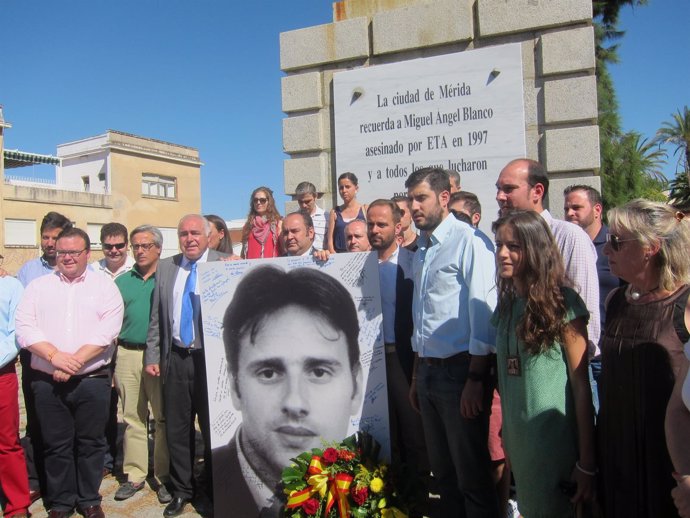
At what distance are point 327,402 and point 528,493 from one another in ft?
4.58

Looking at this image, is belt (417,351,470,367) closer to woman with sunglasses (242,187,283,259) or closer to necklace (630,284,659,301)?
necklace (630,284,659,301)

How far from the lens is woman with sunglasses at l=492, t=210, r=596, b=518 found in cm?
237

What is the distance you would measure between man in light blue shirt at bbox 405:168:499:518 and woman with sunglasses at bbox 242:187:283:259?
2.44 m

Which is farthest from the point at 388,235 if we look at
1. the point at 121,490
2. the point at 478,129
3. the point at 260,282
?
the point at 121,490

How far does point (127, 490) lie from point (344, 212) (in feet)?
9.74

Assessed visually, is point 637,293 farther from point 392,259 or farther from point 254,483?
point 254,483

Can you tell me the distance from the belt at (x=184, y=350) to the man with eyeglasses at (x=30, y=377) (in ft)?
3.67

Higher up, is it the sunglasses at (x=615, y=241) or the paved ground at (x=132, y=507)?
the sunglasses at (x=615, y=241)

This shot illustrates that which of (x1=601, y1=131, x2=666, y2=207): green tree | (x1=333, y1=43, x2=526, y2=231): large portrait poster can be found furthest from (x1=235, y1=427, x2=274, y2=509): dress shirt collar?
(x1=601, y1=131, x2=666, y2=207): green tree

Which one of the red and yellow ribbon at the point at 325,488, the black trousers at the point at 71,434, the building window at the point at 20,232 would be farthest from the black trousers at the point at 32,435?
the building window at the point at 20,232

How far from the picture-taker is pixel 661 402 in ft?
6.75

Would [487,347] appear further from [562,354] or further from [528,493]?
[528,493]

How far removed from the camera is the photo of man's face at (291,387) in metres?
3.51

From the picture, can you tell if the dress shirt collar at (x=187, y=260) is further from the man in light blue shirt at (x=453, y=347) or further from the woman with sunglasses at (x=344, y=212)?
the man in light blue shirt at (x=453, y=347)
